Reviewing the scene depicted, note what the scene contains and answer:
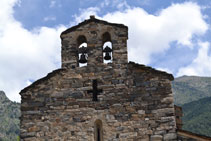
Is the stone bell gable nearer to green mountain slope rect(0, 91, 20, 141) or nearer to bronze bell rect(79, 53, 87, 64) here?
bronze bell rect(79, 53, 87, 64)

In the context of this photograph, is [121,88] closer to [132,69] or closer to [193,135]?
[132,69]

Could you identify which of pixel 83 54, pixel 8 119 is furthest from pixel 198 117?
pixel 8 119

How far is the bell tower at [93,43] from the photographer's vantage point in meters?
8.84

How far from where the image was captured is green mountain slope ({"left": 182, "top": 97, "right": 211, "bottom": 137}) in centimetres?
3734

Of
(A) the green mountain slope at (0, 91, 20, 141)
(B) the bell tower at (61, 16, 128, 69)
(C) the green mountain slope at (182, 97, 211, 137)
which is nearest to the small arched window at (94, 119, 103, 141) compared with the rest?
(B) the bell tower at (61, 16, 128, 69)

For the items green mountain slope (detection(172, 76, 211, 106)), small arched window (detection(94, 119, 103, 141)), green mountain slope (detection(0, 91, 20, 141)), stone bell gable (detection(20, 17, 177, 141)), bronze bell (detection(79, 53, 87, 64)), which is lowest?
small arched window (detection(94, 119, 103, 141))

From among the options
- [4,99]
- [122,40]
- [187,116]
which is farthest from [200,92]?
[122,40]

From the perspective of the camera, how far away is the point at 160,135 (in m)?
7.70

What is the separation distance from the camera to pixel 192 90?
80.7 m

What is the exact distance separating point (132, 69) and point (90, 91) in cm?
135

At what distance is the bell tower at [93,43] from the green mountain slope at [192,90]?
60118mm

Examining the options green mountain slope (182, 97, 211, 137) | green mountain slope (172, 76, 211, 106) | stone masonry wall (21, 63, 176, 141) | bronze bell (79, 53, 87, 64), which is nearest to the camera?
stone masonry wall (21, 63, 176, 141)

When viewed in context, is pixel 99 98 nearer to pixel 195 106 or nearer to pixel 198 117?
pixel 198 117

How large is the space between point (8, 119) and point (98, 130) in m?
74.7
